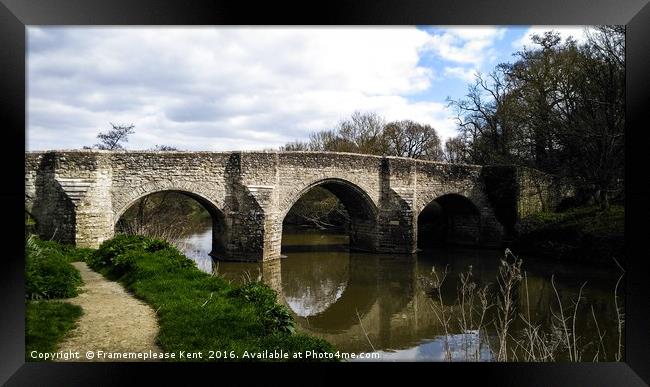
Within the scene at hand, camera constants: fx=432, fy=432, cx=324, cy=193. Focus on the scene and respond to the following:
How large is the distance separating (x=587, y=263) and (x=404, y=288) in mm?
6961

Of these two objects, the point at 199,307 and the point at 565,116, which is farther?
the point at 565,116

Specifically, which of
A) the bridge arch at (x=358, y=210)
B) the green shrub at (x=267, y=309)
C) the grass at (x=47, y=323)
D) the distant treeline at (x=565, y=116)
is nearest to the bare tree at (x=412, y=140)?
the distant treeline at (x=565, y=116)

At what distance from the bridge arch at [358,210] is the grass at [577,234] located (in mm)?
5941

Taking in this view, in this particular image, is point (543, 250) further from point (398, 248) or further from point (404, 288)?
point (404, 288)

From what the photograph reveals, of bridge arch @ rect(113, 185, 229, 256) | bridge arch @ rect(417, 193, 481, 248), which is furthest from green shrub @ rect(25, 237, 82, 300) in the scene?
bridge arch @ rect(417, 193, 481, 248)

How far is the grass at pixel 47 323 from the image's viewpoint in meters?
4.04

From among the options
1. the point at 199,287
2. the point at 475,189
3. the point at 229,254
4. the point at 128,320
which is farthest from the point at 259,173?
the point at 475,189

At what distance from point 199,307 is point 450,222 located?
16690 millimetres

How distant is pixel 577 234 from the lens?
14.6 metres

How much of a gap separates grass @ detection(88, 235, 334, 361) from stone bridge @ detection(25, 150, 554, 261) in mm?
3144

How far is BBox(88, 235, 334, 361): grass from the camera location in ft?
14.4

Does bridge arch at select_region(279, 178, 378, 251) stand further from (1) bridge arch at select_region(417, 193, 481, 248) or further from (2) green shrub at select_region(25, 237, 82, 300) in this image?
(2) green shrub at select_region(25, 237, 82, 300)
